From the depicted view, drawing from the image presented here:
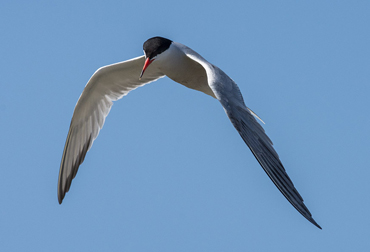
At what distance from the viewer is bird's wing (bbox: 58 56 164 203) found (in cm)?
1078

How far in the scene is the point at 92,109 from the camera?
1105 centimetres

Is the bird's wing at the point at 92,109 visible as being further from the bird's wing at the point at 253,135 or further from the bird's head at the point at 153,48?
the bird's wing at the point at 253,135

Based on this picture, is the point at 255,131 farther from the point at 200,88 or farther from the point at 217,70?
the point at 200,88

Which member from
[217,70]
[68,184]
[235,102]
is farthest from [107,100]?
[235,102]

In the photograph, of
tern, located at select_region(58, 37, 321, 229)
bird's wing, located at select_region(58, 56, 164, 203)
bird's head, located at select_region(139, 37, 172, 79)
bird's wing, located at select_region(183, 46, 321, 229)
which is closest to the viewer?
bird's wing, located at select_region(183, 46, 321, 229)

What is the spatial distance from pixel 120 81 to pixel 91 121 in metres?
0.95

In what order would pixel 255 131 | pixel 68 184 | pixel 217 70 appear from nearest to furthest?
pixel 255 131
pixel 217 70
pixel 68 184

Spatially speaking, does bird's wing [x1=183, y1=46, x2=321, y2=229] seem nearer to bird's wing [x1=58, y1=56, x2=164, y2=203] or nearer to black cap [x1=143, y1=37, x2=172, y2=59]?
black cap [x1=143, y1=37, x2=172, y2=59]

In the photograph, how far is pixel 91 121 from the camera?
11.0 meters

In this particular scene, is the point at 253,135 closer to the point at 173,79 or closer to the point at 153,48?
the point at 153,48

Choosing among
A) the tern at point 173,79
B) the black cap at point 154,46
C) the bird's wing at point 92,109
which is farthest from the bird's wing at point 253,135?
the bird's wing at point 92,109

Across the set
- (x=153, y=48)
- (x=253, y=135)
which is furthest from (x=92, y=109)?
(x=253, y=135)

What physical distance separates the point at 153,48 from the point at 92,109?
2.38 metres

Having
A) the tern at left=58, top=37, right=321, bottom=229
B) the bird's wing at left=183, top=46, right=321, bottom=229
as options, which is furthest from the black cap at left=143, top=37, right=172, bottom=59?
the bird's wing at left=183, top=46, right=321, bottom=229
